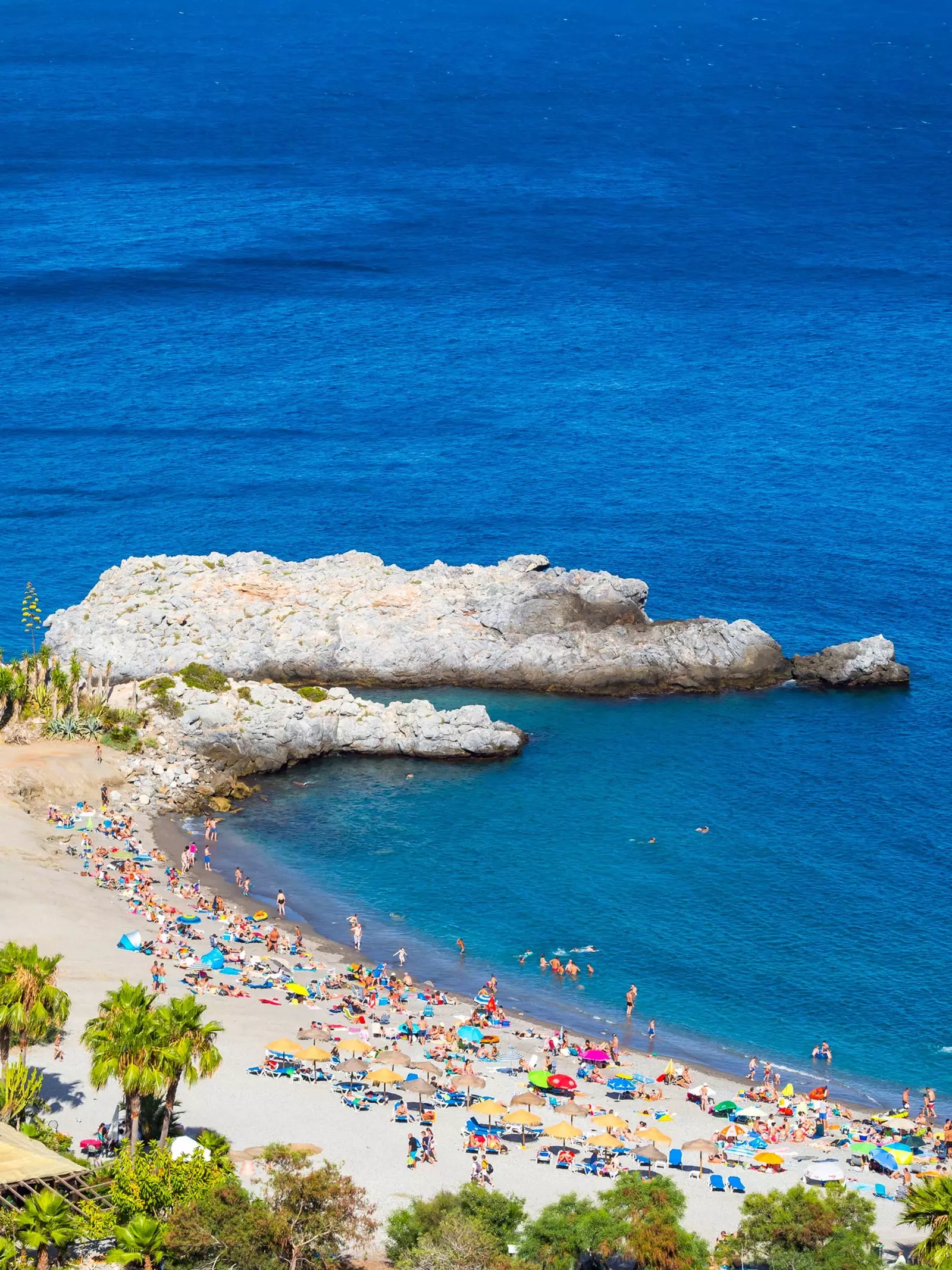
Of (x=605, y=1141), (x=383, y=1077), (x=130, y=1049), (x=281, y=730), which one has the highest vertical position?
(x=281, y=730)

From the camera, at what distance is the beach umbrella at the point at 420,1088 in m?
60.8

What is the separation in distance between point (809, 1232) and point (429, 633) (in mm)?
58510

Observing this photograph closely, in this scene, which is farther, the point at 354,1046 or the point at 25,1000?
the point at 354,1046

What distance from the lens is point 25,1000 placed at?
167ft

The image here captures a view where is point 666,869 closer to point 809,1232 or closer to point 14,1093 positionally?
point 809,1232

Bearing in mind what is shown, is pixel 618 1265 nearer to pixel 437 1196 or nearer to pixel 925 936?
pixel 437 1196

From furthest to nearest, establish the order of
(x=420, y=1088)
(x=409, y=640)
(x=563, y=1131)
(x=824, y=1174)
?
(x=409, y=640)
(x=420, y=1088)
(x=563, y=1131)
(x=824, y=1174)

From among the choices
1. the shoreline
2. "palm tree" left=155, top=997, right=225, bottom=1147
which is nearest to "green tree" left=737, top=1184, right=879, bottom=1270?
the shoreline

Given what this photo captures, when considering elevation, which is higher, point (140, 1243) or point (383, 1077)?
point (383, 1077)

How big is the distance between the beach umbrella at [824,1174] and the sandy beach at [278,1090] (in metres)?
0.66

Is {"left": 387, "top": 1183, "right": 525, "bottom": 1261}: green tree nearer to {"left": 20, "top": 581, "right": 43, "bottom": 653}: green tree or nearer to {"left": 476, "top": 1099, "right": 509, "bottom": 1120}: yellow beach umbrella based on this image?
{"left": 476, "top": 1099, "right": 509, "bottom": 1120}: yellow beach umbrella

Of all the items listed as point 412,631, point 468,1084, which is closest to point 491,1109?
point 468,1084

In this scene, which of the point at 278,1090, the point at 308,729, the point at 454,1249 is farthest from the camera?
the point at 308,729

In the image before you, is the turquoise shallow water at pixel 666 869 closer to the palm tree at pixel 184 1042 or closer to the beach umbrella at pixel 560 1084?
the beach umbrella at pixel 560 1084
